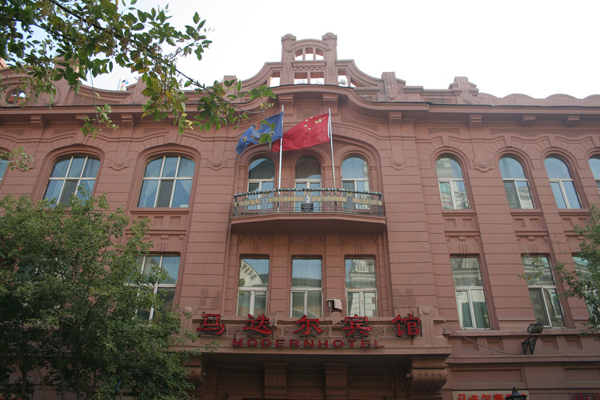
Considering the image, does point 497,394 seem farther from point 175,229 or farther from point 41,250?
point 41,250

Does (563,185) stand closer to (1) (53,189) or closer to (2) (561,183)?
(2) (561,183)

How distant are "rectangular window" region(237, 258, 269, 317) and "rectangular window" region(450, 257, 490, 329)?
233 inches

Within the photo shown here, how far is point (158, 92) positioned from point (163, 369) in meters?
5.96

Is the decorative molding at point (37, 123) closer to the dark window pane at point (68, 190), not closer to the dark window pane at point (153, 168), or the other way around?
the dark window pane at point (68, 190)

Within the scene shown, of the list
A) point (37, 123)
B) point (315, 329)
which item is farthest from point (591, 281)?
point (37, 123)

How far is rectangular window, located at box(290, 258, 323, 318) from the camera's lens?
13.4 meters

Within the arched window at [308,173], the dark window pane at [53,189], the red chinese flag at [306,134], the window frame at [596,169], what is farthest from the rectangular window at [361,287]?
the dark window pane at [53,189]

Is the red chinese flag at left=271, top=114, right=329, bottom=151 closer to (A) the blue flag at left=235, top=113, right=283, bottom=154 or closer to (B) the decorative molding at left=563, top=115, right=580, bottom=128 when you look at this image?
(A) the blue flag at left=235, top=113, right=283, bottom=154

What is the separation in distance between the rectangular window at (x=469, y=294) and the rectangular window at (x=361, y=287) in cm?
256

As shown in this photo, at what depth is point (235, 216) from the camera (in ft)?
46.3

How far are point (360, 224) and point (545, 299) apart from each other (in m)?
6.06

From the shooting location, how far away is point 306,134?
50.3 ft

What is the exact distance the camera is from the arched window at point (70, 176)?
52.7ft

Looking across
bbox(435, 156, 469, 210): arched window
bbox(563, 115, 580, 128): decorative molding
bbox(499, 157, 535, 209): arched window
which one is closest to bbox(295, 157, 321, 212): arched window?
bbox(435, 156, 469, 210): arched window
